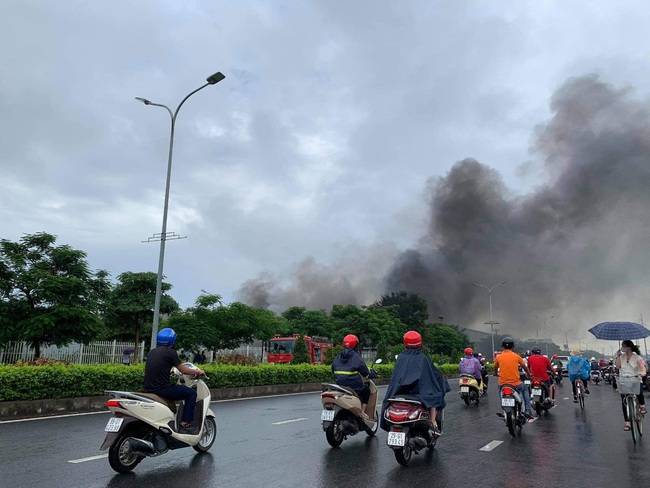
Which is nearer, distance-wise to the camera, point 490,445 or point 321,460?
point 321,460

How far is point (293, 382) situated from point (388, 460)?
50.5 feet

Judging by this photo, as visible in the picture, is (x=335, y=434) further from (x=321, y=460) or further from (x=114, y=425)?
(x=114, y=425)

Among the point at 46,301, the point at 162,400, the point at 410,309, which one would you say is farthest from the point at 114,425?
the point at 410,309

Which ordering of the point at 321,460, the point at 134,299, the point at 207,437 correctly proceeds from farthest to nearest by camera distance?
1. the point at 134,299
2. the point at 207,437
3. the point at 321,460

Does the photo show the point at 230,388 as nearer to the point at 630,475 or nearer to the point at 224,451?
the point at 224,451

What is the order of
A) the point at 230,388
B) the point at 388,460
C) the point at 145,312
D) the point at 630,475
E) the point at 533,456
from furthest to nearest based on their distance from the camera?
the point at 145,312 < the point at 230,388 < the point at 533,456 < the point at 388,460 < the point at 630,475

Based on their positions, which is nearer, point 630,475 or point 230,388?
point 630,475

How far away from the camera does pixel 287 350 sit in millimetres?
41562

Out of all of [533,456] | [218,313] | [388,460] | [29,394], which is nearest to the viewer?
[388,460]

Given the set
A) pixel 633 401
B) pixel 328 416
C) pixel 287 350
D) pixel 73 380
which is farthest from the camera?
pixel 287 350

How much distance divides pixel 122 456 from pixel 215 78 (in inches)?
587

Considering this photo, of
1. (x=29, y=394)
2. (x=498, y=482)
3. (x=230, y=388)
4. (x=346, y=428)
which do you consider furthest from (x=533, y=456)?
(x=230, y=388)

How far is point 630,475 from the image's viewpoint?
19.8 feet

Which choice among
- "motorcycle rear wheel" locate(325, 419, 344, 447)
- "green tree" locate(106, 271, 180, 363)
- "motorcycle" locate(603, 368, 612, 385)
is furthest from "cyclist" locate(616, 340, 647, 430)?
"green tree" locate(106, 271, 180, 363)
